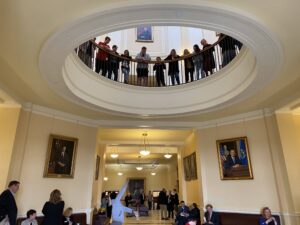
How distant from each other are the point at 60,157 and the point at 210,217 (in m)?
5.10

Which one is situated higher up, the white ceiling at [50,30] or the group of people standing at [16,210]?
the white ceiling at [50,30]

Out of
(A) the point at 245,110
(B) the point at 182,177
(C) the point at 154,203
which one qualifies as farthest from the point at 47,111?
(C) the point at 154,203

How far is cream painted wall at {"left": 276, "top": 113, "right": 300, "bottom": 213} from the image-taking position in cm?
668

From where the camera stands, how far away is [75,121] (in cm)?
826

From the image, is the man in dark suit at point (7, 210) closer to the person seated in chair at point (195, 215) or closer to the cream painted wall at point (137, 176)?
the person seated in chair at point (195, 215)

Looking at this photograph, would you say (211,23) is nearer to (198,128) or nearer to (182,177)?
(198,128)

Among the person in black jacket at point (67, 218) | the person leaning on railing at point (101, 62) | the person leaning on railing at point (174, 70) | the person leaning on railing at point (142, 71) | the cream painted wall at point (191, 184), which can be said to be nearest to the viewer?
the person in black jacket at point (67, 218)

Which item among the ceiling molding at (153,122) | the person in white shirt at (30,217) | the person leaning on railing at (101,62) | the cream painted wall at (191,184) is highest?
the person leaning on railing at (101,62)

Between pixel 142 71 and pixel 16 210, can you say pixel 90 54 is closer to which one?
pixel 142 71

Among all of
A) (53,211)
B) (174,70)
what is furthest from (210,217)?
(174,70)

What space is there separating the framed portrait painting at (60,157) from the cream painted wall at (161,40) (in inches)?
230

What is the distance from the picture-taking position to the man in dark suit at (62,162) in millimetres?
7453

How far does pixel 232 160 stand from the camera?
8.01m

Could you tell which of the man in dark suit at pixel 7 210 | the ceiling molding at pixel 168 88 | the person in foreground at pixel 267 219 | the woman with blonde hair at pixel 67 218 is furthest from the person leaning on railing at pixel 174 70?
the man in dark suit at pixel 7 210
